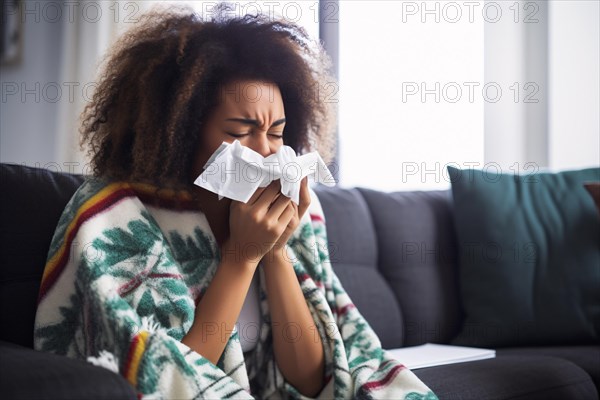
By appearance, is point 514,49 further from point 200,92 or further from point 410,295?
point 200,92

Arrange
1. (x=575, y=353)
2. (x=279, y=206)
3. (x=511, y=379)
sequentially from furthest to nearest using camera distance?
(x=575, y=353) → (x=511, y=379) → (x=279, y=206)

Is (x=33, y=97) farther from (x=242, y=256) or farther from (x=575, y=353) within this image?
(x=575, y=353)

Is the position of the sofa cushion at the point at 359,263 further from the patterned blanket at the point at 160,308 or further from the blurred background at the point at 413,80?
the blurred background at the point at 413,80

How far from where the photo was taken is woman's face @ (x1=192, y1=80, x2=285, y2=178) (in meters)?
1.39

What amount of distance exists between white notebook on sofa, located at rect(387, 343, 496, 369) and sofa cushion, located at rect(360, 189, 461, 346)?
0.08 m

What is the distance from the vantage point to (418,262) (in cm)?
209

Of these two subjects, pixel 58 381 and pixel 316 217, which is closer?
pixel 58 381

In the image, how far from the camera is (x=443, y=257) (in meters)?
2.16

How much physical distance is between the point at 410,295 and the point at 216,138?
0.85 meters

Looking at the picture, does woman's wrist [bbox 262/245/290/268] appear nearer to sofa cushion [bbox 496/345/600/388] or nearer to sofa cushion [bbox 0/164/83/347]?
sofa cushion [bbox 0/164/83/347]

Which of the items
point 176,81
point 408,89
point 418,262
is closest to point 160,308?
point 176,81

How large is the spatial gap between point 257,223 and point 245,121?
0.19 m

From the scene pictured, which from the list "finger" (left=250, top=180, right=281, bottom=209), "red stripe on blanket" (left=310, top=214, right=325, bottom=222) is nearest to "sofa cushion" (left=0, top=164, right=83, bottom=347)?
"finger" (left=250, top=180, right=281, bottom=209)

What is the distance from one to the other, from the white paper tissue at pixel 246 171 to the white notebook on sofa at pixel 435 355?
1.69ft
